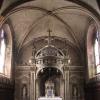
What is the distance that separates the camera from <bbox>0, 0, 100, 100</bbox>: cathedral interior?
16312 mm

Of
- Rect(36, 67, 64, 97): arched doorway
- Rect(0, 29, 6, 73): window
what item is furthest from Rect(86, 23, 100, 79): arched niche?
Rect(0, 29, 6, 73): window

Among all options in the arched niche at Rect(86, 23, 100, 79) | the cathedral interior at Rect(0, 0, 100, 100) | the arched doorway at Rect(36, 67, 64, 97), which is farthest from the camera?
the arched doorway at Rect(36, 67, 64, 97)

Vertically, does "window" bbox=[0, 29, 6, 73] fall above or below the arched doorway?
above

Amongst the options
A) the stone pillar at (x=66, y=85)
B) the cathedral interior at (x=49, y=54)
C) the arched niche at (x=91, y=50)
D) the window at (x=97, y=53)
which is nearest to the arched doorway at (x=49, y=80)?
the cathedral interior at (x=49, y=54)

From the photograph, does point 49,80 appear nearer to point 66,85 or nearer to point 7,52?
point 66,85

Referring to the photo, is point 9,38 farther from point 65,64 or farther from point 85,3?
point 85,3

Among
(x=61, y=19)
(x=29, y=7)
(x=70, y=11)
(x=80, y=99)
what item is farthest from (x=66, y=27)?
(x=80, y=99)

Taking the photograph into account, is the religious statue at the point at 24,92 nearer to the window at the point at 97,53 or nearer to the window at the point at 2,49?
the window at the point at 2,49

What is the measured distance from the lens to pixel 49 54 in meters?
17.2

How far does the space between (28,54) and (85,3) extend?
8431 mm

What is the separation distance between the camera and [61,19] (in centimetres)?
1755

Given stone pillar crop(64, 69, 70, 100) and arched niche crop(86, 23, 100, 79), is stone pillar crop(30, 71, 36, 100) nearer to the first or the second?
stone pillar crop(64, 69, 70, 100)

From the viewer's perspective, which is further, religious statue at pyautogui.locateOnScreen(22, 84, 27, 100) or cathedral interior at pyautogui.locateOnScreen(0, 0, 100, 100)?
religious statue at pyautogui.locateOnScreen(22, 84, 27, 100)

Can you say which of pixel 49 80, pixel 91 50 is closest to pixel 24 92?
pixel 49 80
